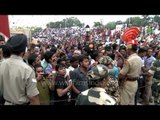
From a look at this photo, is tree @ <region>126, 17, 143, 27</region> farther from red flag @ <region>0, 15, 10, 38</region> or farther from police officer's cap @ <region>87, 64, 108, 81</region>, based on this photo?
police officer's cap @ <region>87, 64, 108, 81</region>

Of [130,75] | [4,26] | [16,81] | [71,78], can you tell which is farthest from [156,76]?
[16,81]

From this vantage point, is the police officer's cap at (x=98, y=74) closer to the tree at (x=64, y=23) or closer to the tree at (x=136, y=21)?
the tree at (x=136, y=21)

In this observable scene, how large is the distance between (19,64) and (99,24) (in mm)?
15241

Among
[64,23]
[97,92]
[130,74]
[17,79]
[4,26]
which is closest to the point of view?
[97,92]

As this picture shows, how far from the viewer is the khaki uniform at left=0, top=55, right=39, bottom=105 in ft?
11.1

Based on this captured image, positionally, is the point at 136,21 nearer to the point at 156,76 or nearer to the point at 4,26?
the point at 156,76

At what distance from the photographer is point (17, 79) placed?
11.1 feet

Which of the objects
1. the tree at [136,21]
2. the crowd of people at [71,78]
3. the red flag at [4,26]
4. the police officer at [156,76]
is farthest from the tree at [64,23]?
the red flag at [4,26]

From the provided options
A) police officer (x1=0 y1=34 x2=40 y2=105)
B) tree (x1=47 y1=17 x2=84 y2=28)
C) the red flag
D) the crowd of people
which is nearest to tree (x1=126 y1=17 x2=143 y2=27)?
tree (x1=47 y1=17 x2=84 y2=28)

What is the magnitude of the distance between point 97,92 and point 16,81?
853 mm

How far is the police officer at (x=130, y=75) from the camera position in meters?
6.62

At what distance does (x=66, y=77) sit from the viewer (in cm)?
547

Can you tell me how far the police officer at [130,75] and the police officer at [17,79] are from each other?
3.45m

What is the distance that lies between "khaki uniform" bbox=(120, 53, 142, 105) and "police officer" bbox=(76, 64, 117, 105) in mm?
3229
